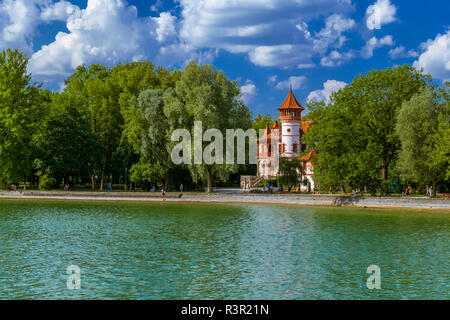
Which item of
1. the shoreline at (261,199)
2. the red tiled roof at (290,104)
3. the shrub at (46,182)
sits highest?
the red tiled roof at (290,104)

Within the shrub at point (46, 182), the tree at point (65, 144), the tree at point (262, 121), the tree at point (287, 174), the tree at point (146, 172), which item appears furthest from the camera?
the tree at point (262, 121)

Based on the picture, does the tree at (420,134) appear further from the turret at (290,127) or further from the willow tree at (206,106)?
the turret at (290,127)

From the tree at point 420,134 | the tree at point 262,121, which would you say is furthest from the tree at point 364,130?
the tree at point 262,121

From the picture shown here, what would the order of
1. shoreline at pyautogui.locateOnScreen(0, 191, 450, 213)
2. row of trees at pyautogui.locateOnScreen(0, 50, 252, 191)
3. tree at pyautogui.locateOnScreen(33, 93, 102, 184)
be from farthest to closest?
tree at pyautogui.locateOnScreen(33, 93, 102, 184), row of trees at pyautogui.locateOnScreen(0, 50, 252, 191), shoreline at pyautogui.locateOnScreen(0, 191, 450, 213)

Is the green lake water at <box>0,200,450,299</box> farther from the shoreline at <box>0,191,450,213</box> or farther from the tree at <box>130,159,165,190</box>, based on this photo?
the tree at <box>130,159,165,190</box>

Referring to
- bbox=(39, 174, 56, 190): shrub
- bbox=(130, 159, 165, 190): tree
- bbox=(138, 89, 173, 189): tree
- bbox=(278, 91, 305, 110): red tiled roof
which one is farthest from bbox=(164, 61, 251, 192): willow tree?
bbox=(278, 91, 305, 110): red tiled roof

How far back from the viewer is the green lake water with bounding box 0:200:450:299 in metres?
20.2

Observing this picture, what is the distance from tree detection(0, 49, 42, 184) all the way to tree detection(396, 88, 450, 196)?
43.7 metres

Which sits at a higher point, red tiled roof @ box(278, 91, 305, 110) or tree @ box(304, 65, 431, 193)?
red tiled roof @ box(278, 91, 305, 110)

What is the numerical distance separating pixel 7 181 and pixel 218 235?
42908 mm

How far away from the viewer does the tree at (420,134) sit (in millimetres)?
53000

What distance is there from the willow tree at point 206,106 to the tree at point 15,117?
17969 mm

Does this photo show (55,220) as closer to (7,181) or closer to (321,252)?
(321,252)

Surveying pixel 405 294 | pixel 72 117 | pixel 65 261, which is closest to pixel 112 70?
pixel 72 117
